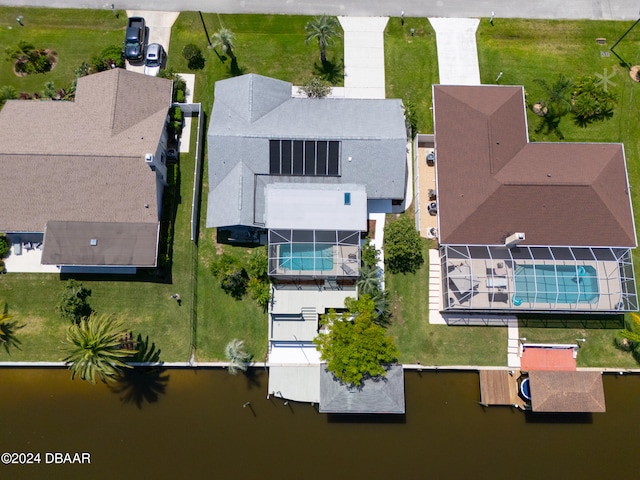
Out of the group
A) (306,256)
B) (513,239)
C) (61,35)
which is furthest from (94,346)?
(513,239)

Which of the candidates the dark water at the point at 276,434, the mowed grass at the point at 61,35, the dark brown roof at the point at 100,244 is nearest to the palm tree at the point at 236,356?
the dark water at the point at 276,434

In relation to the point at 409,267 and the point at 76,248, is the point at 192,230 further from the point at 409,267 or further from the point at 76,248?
the point at 409,267

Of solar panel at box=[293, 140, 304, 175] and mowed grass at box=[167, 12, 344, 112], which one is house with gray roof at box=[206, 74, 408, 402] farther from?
mowed grass at box=[167, 12, 344, 112]

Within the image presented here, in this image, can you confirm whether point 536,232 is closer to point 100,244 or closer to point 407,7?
Result: point 407,7

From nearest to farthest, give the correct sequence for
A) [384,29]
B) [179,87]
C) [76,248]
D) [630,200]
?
[76,248]
[630,200]
[179,87]
[384,29]

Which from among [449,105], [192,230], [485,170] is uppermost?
[449,105]

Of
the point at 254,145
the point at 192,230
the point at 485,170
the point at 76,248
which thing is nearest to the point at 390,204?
the point at 485,170

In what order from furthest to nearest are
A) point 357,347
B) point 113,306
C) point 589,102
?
1. point 589,102
2. point 113,306
3. point 357,347
